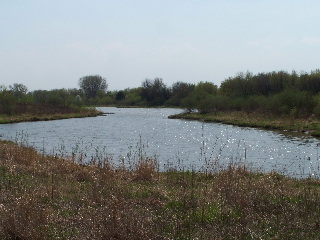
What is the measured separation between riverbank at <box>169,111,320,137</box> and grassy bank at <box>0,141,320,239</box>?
25.5m

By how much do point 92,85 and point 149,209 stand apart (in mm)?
118651

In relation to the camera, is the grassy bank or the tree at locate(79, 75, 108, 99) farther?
the tree at locate(79, 75, 108, 99)

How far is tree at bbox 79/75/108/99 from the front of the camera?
122919 mm

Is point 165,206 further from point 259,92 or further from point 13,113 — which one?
point 259,92

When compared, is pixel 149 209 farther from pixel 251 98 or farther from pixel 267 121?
pixel 251 98

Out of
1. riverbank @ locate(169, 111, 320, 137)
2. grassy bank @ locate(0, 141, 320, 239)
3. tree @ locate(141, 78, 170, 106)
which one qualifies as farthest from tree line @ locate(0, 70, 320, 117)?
grassy bank @ locate(0, 141, 320, 239)

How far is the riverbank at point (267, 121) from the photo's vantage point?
116 ft

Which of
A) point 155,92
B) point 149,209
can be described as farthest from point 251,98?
point 155,92

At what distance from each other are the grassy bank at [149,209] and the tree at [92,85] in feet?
373

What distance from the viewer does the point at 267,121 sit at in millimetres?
41938

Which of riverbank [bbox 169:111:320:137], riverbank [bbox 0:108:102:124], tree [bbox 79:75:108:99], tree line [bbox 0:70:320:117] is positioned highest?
tree [bbox 79:75:108:99]

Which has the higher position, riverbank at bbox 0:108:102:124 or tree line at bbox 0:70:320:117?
tree line at bbox 0:70:320:117

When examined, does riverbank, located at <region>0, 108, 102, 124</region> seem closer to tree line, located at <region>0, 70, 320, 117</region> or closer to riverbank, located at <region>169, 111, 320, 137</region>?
tree line, located at <region>0, 70, 320, 117</region>

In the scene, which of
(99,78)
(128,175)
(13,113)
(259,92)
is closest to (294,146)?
(128,175)
